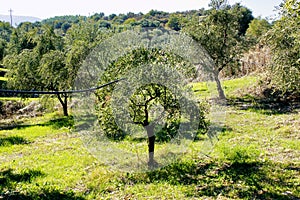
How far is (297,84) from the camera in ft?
40.5

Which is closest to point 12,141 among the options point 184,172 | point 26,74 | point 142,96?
point 26,74

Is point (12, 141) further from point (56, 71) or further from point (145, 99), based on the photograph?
point (145, 99)

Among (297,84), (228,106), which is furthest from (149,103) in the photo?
(228,106)

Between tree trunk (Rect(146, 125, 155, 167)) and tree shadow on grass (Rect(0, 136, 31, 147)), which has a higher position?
tree trunk (Rect(146, 125, 155, 167))

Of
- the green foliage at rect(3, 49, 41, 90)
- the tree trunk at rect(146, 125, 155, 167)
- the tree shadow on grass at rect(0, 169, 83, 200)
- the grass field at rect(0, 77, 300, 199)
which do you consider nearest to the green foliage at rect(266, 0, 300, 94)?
the grass field at rect(0, 77, 300, 199)

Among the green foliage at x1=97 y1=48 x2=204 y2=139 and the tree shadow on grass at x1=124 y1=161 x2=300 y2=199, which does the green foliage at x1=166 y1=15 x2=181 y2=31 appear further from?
the tree shadow on grass at x1=124 y1=161 x2=300 y2=199

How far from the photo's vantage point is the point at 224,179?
7828 mm

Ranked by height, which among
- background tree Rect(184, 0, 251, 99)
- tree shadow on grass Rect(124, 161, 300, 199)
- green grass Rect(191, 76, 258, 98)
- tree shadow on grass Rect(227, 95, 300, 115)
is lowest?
tree shadow on grass Rect(124, 161, 300, 199)

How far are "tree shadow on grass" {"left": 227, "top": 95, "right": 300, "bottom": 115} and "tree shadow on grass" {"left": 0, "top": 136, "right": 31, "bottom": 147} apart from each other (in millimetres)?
10905

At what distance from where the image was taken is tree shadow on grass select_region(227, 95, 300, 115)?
624 inches

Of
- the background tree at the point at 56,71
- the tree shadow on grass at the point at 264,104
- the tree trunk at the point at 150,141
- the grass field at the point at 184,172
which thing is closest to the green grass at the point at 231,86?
the tree shadow on grass at the point at 264,104

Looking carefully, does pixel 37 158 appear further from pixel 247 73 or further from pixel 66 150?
pixel 247 73

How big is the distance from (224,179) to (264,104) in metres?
10.9

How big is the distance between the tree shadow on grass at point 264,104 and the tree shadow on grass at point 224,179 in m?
7.87
